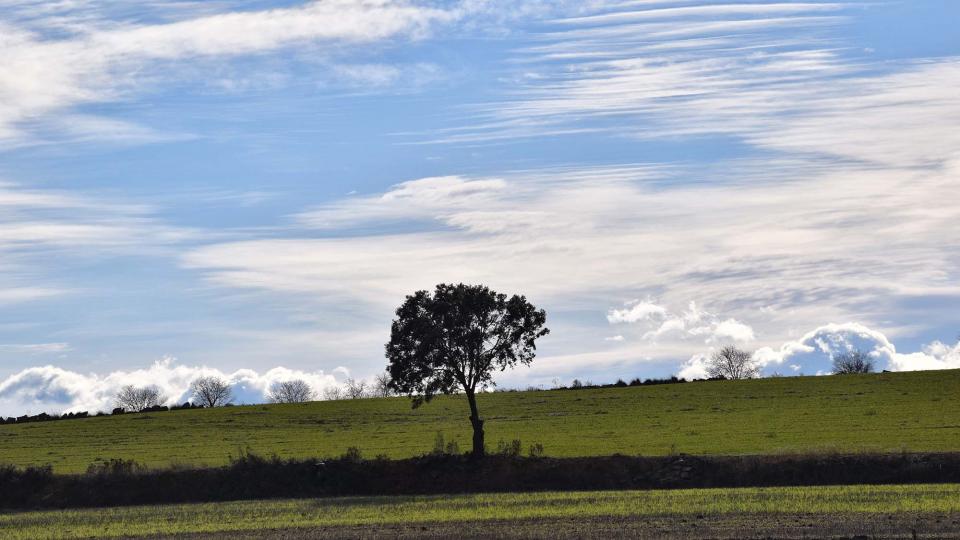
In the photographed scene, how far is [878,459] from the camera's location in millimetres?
61406

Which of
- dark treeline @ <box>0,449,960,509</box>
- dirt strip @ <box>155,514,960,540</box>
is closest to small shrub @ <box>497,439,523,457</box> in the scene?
dark treeline @ <box>0,449,960,509</box>

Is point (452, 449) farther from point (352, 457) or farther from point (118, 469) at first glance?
point (118, 469)

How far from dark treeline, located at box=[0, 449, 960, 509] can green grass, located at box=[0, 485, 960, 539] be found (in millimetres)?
4643

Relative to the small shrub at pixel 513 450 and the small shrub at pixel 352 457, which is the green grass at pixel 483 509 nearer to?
the small shrub at pixel 513 450

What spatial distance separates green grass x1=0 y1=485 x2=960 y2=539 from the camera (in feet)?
155

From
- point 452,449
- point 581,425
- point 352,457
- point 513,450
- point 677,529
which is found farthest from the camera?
point 581,425

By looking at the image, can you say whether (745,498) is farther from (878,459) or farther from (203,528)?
(203,528)

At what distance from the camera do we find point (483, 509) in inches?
2045

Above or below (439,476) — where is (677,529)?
below

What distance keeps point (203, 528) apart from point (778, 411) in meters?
55.8

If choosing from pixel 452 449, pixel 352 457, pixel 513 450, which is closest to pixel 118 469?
pixel 352 457

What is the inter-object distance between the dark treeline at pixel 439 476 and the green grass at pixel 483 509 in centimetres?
464

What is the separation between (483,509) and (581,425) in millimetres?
40580

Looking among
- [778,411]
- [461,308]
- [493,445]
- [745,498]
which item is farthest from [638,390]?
[745,498]
